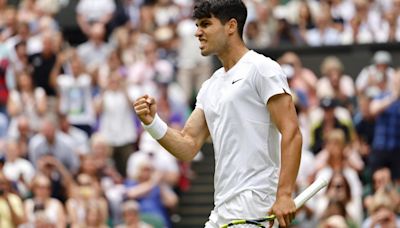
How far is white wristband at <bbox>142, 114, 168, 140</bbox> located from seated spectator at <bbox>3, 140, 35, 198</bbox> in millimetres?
7595

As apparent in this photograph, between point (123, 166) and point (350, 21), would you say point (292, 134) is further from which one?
point (350, 21)

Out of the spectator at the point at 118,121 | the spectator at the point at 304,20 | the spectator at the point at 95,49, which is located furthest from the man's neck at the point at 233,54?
the spectator at the point at 304,20

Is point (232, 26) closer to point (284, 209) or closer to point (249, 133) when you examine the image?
point (249, 133)

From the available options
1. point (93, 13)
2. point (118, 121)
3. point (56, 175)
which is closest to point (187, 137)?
point (56, 175)

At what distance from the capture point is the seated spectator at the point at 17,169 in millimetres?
15086

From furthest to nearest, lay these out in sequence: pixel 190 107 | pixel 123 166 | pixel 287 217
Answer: pixel 190 107, pixel 123 166, pixel 287 217

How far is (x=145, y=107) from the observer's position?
7430 mm

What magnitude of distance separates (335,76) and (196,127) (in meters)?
9.26

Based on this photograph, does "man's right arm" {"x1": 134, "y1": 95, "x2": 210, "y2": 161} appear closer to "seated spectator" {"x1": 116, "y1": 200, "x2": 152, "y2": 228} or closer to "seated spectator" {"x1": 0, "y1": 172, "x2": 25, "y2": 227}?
"seated spectator" {"x1": 116, "y1": 200, "x2": 152, "y2": 228}

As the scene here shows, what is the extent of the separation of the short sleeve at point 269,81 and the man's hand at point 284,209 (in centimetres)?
58

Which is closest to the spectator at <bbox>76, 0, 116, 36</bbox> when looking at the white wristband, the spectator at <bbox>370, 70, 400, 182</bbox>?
the spectator at <bbox>370, 70, 400, 182</bbox>

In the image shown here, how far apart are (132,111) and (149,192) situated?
2.08m

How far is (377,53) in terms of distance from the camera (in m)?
17.4

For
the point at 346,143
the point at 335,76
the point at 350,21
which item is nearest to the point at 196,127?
the point at 346,143
